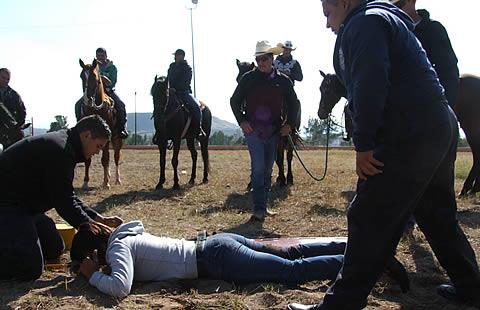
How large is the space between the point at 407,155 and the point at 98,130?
2.47 metres

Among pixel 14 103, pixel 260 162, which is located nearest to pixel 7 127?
pixel 14 103

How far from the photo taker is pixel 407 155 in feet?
10.1

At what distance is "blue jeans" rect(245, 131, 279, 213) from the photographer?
275 inches

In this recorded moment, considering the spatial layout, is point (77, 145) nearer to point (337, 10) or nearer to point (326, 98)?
point (337, 10)

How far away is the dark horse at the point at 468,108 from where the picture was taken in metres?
8.25

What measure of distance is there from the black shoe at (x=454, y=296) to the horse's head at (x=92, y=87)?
7401 millimetres

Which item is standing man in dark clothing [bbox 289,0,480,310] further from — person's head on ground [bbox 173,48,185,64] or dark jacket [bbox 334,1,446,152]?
person's head on ground [bbox 173,48,185,64]

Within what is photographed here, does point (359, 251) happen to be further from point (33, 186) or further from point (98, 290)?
point (33, 186)

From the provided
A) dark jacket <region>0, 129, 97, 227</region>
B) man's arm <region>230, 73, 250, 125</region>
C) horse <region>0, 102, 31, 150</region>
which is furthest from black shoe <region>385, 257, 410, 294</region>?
horse <region>0, 102, 31, 150</region>

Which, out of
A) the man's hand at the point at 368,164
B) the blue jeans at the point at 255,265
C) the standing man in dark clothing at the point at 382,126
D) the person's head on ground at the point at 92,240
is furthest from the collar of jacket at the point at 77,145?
the man's hand at the point at 368,164

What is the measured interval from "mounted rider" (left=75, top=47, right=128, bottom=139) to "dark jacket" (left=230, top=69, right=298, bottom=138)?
4.51m

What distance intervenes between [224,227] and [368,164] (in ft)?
13.4

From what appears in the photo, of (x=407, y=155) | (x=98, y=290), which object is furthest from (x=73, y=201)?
(x=407, y=155)

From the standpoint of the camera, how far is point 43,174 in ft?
14.3
